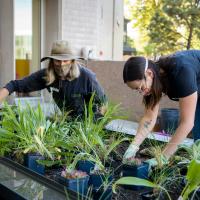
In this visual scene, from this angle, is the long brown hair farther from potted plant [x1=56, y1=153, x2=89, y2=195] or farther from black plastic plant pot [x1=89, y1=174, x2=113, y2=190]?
black plastic plant pot [x1=89, y1=174, x2=113, y2=190]

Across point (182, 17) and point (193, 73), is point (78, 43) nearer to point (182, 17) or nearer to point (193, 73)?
point (193, 73)

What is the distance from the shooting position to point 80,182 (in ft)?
5.99

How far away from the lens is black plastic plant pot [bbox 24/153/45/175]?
86.0 inches

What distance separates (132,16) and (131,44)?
11.4 ft

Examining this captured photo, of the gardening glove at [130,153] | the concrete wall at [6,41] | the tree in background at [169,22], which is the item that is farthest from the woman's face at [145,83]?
the tree in background at [169,22]

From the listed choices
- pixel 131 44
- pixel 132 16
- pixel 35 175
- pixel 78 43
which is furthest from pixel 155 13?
pixel 35 175

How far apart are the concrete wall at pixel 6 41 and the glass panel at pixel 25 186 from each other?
5.22 meters

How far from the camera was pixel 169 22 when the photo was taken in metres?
19.9

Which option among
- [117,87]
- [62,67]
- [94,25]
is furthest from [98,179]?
[94,25]

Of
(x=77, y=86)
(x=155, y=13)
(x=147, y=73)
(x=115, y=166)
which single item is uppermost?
(x=155, y=13)

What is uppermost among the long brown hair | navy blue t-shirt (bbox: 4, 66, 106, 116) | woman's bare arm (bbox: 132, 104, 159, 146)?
the long brown hair

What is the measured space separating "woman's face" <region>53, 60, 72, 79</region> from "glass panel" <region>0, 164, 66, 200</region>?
1100mm

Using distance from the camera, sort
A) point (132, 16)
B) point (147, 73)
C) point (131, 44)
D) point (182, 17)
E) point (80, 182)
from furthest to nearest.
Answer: point (131, 44)
point (132, 16)
point (182, 17)
point (147, 73)
point (80, 182)

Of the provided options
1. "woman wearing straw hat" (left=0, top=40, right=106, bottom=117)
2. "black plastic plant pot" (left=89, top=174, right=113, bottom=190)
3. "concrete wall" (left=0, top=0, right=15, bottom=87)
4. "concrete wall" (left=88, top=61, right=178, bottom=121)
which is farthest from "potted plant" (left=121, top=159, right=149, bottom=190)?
"concrete wall" (left=0, top=0, right=15, bottom=87)
